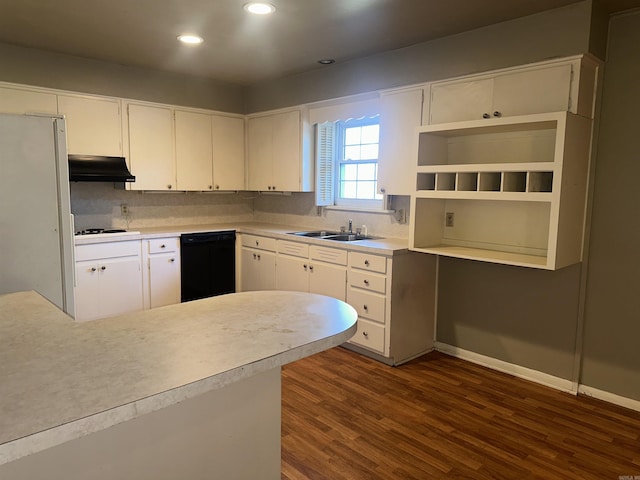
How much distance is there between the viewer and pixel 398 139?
365cm

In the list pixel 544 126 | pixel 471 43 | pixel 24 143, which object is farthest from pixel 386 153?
pixel 24 143

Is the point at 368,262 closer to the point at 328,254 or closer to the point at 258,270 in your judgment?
the point at 328,254

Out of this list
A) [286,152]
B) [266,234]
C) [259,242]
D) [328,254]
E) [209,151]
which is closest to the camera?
[328,254]

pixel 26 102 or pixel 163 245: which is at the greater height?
pixel 26 102

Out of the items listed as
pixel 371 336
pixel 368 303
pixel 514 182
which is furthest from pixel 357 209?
pixel 514 182

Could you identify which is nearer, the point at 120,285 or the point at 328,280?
the point at 328,280

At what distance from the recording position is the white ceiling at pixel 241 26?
2.78 meters

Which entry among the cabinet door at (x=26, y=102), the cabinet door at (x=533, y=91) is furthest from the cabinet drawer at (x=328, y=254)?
the cabinet door at (x=26, y=102)

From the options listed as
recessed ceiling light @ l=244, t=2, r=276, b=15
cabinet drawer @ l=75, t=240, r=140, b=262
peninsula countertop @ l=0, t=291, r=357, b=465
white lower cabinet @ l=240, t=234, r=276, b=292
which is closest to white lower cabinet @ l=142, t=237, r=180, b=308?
cabinet drawer @ l=75, t=240, r=140, b=262

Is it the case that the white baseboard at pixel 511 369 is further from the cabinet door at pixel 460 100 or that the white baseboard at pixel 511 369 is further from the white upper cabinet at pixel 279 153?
the white upper cabinet at pixel 279 153

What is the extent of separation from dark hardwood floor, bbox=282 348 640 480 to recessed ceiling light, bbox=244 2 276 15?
251cm

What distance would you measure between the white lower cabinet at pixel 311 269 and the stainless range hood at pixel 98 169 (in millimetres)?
1618

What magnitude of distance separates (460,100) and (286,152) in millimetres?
2035

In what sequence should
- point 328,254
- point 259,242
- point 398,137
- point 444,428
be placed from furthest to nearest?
point 259,242
point 328,254
point 398,137
point 444,428
